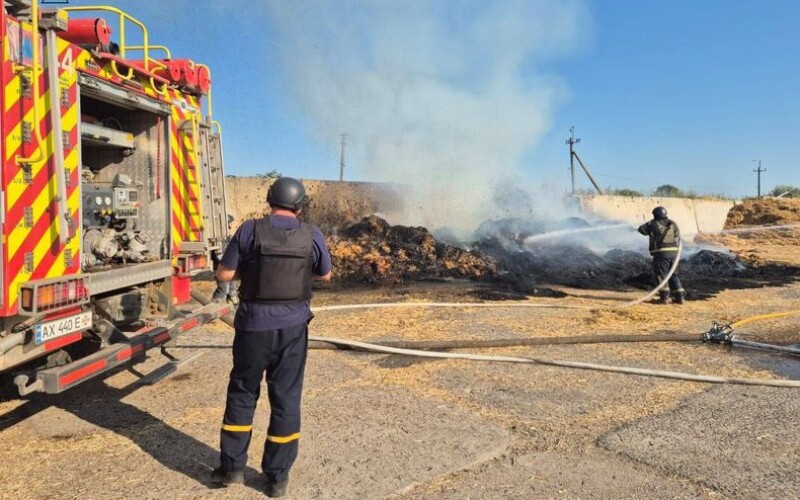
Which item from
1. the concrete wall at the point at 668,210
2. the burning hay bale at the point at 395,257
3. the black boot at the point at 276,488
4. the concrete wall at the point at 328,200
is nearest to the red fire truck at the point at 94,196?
the black boot at the point at 276,488

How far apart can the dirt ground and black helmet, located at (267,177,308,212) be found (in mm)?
1546

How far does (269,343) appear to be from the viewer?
3.01 m

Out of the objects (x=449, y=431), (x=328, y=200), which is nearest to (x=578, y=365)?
(x=449, y=431)

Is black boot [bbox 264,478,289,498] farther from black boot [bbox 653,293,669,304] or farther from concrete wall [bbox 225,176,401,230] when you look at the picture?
concrete wall [bbox 225,176,401,230]

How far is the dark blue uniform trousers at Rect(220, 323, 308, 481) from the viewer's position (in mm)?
2986

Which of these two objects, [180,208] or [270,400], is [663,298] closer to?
[180,208]

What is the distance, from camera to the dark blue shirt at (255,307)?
301 centimetres

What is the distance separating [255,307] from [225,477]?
0.93 meters

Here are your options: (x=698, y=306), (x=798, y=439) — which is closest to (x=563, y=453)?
(x=798, y=439)

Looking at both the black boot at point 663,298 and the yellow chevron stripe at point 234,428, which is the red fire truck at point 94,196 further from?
the black boot at point 663,298

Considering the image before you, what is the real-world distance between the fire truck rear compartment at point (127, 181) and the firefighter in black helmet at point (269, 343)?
1981 millimetres

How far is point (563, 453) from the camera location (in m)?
3.49

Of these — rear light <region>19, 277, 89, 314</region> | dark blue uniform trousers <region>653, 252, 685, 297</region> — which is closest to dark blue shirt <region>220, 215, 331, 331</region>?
rear light <region>19, 277, 89, 314</region>

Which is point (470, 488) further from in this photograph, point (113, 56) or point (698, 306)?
point (698, 306)
